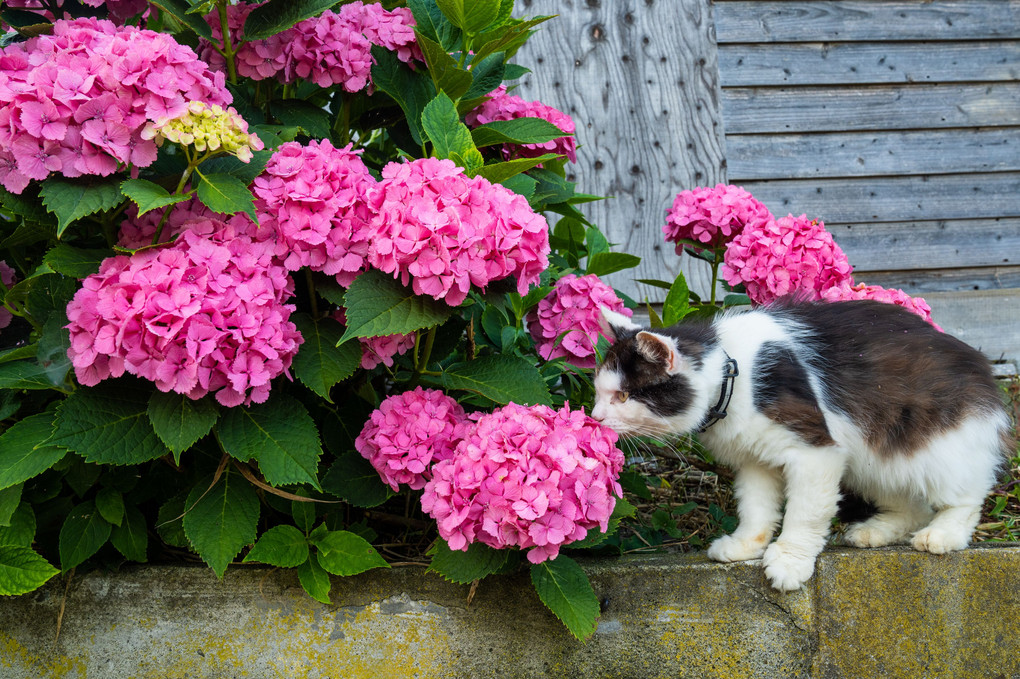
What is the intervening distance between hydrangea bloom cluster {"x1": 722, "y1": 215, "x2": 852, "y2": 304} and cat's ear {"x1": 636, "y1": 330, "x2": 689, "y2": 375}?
51 cm

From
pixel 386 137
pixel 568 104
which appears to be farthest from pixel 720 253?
pixel 568 104

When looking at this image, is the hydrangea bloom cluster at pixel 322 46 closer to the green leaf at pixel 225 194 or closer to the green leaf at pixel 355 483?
the green leaf at pixel 225 194

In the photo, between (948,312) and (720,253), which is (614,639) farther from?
(948,312)

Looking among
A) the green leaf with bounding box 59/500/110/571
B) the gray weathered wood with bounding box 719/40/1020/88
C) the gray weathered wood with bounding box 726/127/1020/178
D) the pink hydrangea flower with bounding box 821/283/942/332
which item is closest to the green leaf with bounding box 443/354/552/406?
the green leaf with bounding box 59/500/110/571

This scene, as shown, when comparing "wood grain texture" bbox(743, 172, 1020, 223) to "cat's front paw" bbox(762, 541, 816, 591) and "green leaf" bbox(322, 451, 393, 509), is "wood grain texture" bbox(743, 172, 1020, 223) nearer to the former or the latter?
"cat's front paw" bbox(762, 541, 816, 591)

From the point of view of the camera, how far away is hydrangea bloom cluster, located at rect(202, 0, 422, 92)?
5.26 ft

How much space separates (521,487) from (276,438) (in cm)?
44

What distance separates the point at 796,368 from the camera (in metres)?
1.77

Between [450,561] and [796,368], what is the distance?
2.92 feet

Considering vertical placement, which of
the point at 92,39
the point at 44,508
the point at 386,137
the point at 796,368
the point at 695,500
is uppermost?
the point at 92,39

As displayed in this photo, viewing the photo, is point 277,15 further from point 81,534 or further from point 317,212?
point 81,534

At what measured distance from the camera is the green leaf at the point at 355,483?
1.59m

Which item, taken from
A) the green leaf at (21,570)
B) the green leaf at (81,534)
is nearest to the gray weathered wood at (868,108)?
the green leaf at (81,534)

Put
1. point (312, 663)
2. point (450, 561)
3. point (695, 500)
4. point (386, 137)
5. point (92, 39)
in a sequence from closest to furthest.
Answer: point (92, 39) → point (450, 561) → point (312, 663) → point (386, 137) → point (695, 500)
